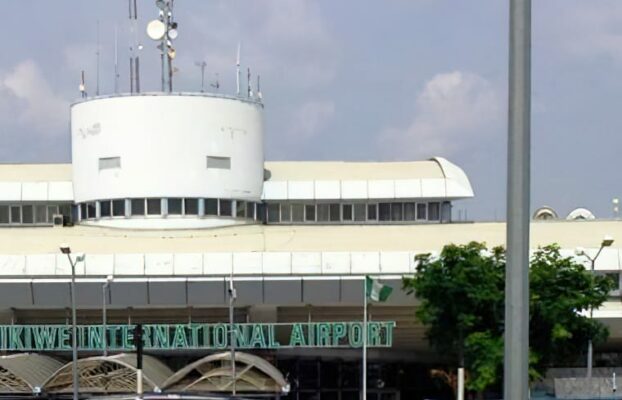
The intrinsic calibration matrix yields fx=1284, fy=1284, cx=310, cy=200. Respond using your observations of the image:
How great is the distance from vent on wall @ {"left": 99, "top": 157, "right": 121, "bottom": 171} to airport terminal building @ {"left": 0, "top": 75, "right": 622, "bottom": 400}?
7cm

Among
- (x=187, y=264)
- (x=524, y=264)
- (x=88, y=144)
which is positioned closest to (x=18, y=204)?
(x=88, y=144)

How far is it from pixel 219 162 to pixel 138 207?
4.15 meters

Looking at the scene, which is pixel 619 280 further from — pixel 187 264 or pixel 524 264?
pixel 524 264

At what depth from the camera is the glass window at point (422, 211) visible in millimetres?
61562

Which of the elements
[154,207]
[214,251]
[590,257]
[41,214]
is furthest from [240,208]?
[590,257]

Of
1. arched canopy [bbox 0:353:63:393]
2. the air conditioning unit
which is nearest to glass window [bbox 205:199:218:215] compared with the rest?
the air conditioning unit

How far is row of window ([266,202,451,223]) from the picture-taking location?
6159 centimetres

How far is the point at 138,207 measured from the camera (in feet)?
186

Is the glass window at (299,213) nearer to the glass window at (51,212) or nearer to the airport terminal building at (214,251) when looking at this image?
the airport terminal building at (214,251)

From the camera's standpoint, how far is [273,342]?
52.1 metres

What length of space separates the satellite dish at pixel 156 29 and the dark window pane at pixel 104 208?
8581 millimetres

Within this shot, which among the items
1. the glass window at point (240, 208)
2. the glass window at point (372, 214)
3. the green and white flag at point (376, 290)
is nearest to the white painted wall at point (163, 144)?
the glass window at point (240, 208)

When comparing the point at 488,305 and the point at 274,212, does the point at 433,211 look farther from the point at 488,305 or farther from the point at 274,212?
the point at 488,305

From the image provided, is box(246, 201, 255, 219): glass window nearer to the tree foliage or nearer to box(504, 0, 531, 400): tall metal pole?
the tree foliage
